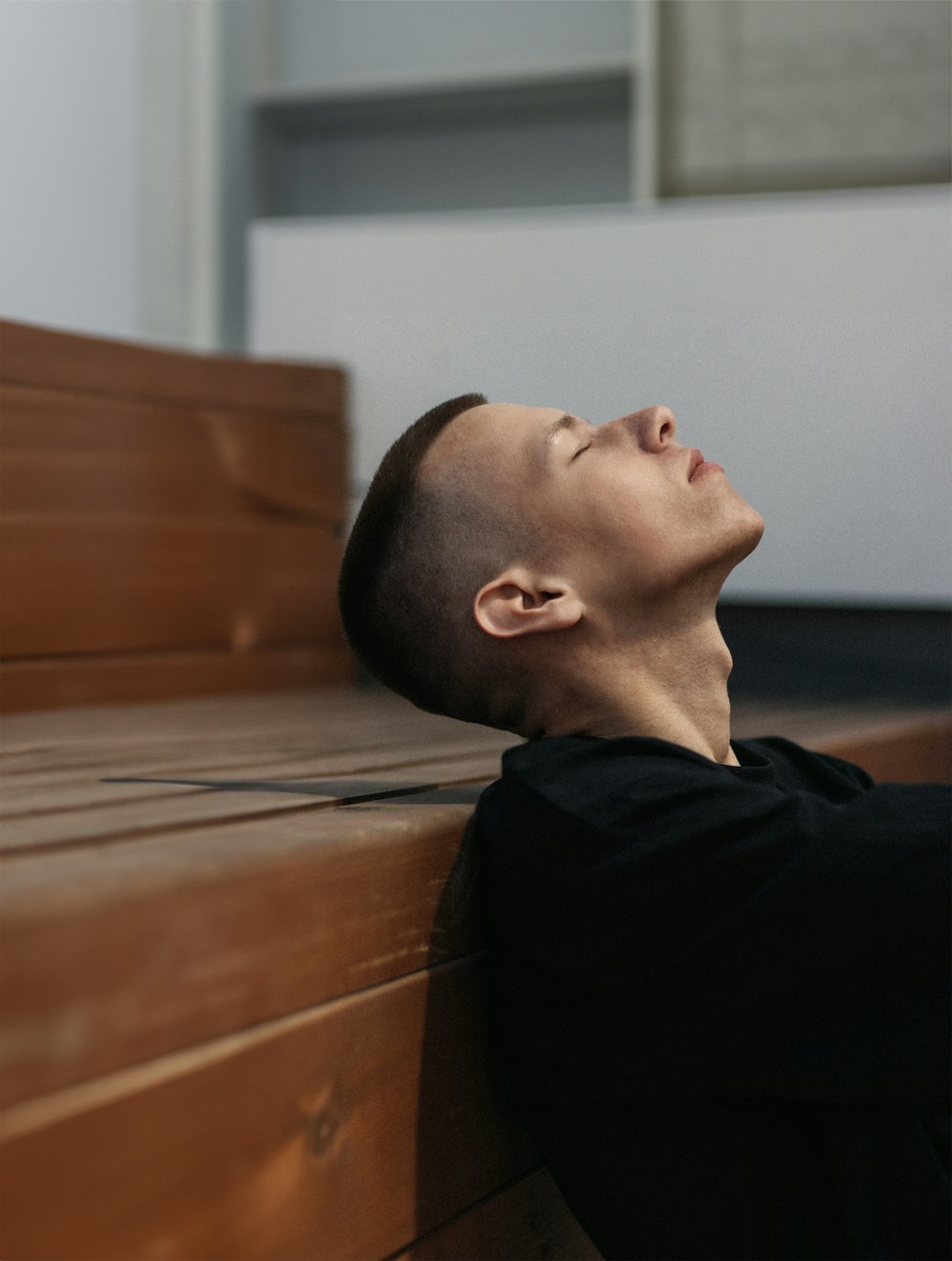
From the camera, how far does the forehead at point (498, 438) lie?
894 millimetres

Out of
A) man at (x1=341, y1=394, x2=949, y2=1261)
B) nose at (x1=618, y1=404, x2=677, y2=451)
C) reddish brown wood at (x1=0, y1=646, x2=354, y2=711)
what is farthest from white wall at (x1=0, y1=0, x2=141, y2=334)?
man at (x1=341, y1=394, x2=949, y2=1261)

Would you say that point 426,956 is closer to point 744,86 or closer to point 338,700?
point 338,700

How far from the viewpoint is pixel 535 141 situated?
2.32 metres

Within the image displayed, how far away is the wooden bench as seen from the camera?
499mm

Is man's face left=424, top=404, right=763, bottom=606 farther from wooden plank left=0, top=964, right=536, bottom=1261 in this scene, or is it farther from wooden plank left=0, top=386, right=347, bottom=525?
wooden plank left=0, top=386, right=347, bottom=525

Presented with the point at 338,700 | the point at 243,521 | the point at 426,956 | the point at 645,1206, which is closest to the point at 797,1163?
the point at 645,1206

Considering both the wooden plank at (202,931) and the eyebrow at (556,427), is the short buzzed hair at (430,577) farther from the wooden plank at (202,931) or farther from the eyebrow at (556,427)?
the wooden plank at (202,931)

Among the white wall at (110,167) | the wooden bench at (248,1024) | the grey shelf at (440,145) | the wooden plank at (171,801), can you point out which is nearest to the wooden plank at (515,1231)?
the wooden bench at (248,1024)

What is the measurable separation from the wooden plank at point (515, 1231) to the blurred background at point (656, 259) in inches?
39.0

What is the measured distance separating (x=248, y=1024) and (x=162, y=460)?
1.18 m

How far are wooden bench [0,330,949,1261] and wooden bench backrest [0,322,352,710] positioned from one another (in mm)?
476

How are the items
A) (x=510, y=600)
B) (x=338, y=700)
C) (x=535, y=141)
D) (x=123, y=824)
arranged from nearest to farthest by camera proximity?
(x=123, y=824), (x=510, y=600), (x=338, y=700), (x=535, y=141)

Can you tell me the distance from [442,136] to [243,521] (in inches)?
36.5

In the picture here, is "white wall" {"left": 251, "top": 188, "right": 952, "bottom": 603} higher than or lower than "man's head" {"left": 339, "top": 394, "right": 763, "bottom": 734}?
higher
